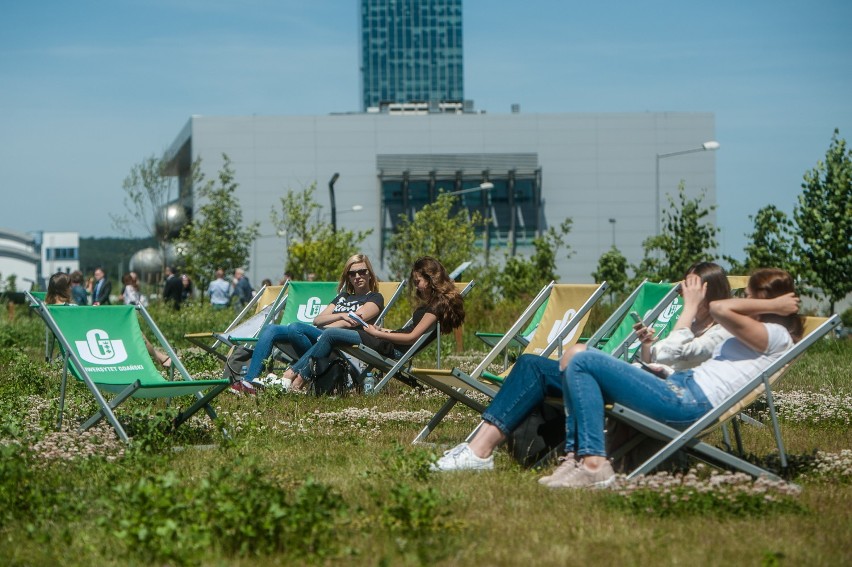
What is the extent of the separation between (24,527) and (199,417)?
12.1 ft

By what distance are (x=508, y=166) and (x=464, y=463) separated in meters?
61.8

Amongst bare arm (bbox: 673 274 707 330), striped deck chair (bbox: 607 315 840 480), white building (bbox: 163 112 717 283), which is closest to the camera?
striped deck chair (bbox: 607 315 840 480)

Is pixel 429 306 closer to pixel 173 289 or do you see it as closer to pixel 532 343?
pixel 532 343

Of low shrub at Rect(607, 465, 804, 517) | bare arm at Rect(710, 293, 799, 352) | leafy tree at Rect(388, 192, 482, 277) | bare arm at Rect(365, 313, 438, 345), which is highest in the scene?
bare arm at Rect(710, 293, 799, 352)

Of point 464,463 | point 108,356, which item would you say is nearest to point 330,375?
point 108,356

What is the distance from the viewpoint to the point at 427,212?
105 ft

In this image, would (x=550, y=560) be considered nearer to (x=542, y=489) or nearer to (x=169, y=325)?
(x=542, y=489)

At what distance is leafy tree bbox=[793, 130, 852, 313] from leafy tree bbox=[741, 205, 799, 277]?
0.24 metres

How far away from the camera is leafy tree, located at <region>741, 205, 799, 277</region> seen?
20.7 m

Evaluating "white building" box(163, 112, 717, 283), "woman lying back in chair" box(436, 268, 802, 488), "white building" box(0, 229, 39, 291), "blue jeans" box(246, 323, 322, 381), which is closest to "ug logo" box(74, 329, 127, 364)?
"blue jeans" box(246, 323, 322, 381)

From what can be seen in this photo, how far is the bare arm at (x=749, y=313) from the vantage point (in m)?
5.66

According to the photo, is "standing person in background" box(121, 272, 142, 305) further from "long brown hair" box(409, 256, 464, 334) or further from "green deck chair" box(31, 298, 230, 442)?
"green deck chair" box(31, 298, 230, 442)

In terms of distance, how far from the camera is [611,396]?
5703 mm

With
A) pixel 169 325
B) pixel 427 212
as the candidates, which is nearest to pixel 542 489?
pixel 169 325
